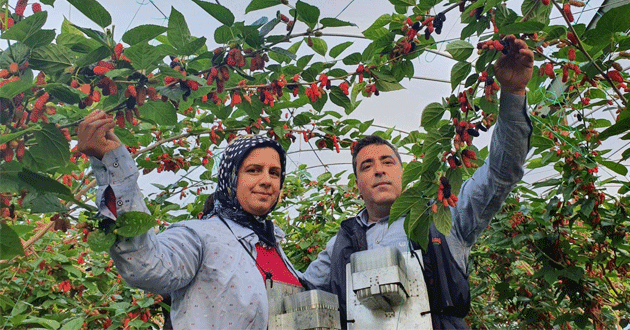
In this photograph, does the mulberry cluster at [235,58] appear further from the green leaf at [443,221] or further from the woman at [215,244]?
the green leaf at [443,221]

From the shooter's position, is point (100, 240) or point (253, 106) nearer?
point (100, 240)

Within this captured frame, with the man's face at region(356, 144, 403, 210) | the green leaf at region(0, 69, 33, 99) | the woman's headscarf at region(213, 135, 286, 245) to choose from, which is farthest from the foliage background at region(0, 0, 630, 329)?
the man's face at region(356, 144, 403, 210)

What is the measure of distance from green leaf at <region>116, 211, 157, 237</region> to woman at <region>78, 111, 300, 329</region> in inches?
1.1

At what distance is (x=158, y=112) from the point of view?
51.3 inches

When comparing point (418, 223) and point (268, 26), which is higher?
point (268, 26)

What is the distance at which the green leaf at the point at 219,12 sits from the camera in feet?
4.17

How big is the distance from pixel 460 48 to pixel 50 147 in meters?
1.03

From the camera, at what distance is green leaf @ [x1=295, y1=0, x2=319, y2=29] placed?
1.40 metres

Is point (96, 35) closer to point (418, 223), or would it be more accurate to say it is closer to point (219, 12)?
point (219, 12)

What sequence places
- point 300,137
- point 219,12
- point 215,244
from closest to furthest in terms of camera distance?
point 219,12 → point 215,244 → point 300,137

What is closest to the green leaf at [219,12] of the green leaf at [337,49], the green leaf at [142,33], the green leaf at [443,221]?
the green leaf at [142,33]

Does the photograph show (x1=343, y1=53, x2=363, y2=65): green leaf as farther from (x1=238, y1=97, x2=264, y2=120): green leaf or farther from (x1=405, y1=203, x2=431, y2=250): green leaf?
(x1=405, y1=203, x2=431, y2=250): green leaf

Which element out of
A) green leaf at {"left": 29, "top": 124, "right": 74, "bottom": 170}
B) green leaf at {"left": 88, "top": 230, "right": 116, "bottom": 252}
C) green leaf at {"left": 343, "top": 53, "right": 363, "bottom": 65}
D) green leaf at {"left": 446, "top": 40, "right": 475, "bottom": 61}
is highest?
green leaf at {"left": 343, "top": 53, "right": 363, "bottom": 65}

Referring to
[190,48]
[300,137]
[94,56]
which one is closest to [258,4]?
[190,48]
